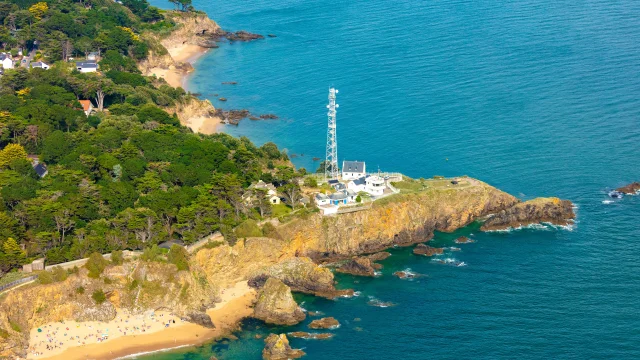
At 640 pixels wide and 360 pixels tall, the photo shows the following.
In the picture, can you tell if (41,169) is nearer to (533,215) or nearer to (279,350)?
(279,350)

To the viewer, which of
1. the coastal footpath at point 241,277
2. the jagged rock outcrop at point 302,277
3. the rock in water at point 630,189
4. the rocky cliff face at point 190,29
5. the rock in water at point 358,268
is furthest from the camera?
the rocky cliff face at point 190,29

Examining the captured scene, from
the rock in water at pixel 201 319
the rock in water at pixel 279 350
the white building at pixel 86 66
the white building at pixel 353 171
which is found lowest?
the rock in water at pixel 279 350

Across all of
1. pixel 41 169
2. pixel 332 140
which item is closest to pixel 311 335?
pixel 332 140

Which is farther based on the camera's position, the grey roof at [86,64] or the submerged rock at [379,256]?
the grey roof at [86,64]

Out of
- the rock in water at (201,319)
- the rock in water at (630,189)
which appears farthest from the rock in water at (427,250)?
the rock in water at (630,189)

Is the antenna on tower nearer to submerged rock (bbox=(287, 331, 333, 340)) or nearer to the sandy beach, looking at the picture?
the sandy beach

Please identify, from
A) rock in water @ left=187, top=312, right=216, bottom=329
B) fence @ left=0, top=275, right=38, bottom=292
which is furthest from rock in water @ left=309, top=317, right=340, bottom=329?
fence @ left=0, top=275, right=38, bottom=292

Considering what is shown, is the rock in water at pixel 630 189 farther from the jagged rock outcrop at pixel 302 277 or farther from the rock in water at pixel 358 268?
the jagged rock outcrop at pixel 302 277
